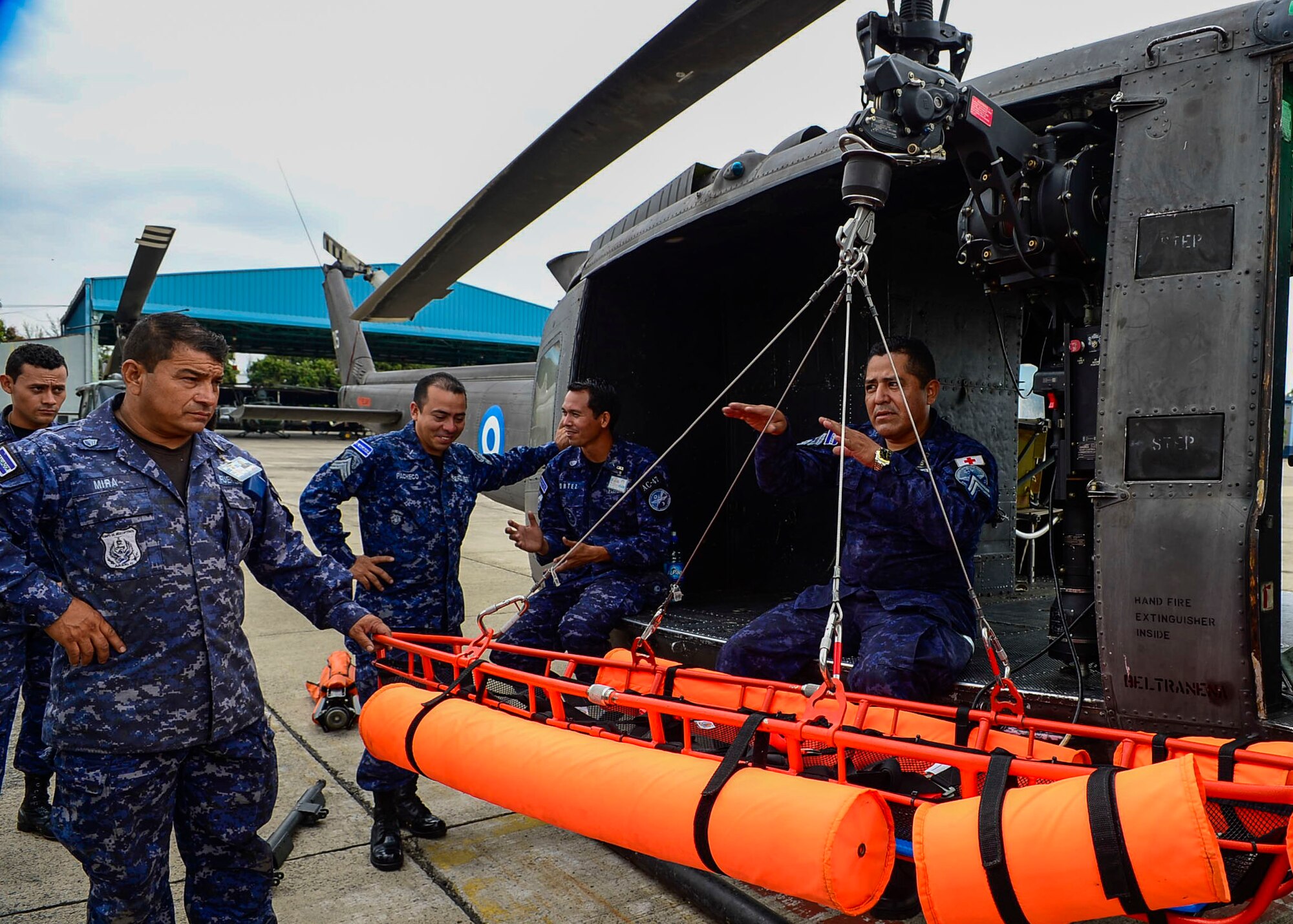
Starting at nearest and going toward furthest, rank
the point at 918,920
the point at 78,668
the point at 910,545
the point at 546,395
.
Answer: the point at 78,668 < the point at 918,920 < the point at 910,545 < the point at 546,395

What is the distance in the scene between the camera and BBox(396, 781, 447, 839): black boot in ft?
10.6

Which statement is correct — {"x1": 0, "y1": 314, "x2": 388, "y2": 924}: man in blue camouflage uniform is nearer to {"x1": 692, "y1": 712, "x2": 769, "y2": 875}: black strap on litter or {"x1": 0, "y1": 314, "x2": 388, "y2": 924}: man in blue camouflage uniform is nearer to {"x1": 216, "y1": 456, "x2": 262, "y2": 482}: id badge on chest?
{"x1": 216, "y1": 456, "x2": 262, "y2": 482}: id badge on chest

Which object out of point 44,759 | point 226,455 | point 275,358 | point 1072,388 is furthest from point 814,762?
point 275,358

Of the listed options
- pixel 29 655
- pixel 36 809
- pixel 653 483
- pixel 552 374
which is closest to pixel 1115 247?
pixel 653 483

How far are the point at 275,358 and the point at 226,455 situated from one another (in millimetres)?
56110

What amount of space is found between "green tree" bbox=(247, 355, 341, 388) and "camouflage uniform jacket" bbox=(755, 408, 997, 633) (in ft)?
170

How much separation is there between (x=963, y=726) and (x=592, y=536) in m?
1.98

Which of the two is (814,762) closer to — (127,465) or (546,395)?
(127,465)

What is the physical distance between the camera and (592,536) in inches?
161

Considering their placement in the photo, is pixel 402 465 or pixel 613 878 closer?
pixel 613 878

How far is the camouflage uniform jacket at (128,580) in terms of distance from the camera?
6.70 ft

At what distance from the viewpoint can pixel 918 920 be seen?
8.59 ft

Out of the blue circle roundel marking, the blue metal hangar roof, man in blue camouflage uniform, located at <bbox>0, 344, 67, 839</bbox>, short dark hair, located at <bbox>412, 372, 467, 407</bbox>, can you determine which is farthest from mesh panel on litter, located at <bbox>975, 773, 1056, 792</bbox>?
the blue metal hangar roof

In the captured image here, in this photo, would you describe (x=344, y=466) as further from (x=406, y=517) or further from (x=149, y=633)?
(x=149, y=633)
